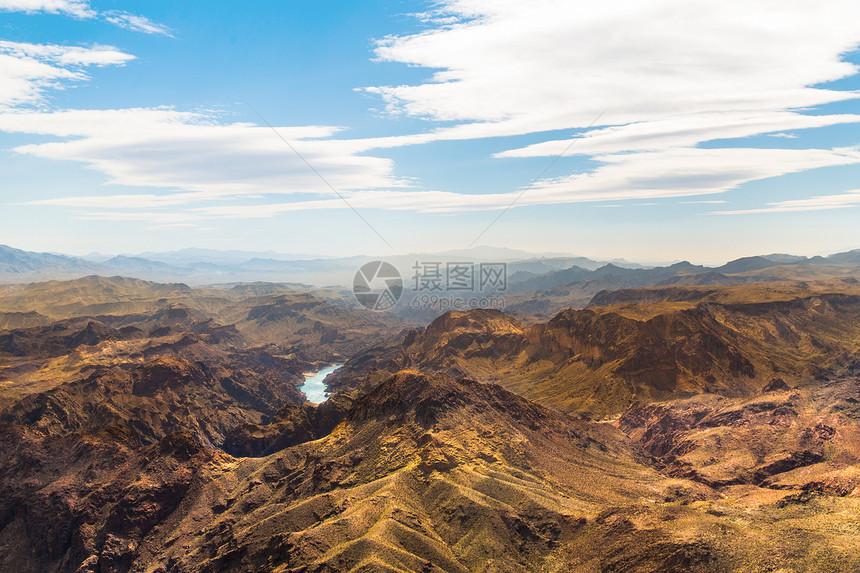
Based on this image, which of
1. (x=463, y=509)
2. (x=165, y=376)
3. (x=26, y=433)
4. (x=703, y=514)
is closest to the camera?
(x=703, y=514)

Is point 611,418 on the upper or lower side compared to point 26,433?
lower

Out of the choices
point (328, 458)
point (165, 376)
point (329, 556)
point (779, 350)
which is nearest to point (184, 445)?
point (328, 458)

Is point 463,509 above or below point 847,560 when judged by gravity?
below

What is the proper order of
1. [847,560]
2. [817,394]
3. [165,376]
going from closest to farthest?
[847,560], [817,394], [165,376]

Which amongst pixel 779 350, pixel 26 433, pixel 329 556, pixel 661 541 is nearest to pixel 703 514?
pixel 661 541

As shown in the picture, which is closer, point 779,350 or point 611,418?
point 611,418

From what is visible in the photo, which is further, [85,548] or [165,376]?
[165,376]

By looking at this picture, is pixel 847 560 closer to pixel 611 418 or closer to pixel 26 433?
pixel 611 418

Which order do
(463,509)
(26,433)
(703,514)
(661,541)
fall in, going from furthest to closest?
(26,433) → (463,509) → (703,514) → (661,541)

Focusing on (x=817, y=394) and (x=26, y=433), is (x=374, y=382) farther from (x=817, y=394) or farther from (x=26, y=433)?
(x=817, y=394)
